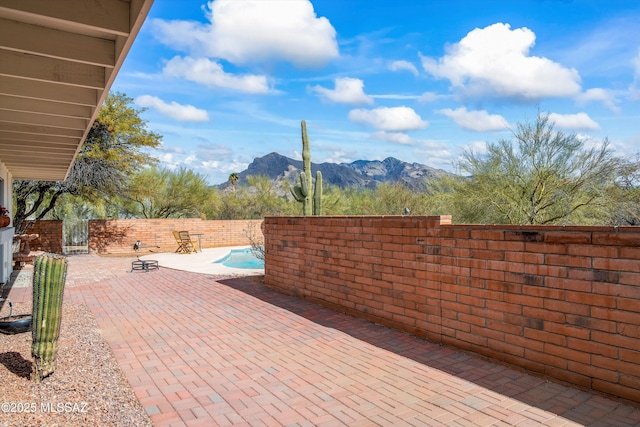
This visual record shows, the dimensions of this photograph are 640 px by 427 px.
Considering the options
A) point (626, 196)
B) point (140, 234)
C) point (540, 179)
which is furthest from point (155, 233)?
point (626, 196)

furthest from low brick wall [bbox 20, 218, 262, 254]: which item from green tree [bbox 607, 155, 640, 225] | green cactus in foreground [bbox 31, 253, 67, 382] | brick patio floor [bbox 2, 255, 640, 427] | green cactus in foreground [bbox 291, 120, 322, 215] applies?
green cactus in foreground [bbox 31, 253, 67, 382]

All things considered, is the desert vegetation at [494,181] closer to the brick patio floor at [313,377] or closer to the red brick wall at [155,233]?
the red brick wall at [155,233]

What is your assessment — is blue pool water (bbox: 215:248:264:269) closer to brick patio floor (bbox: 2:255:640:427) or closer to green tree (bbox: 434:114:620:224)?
green tree (bbox: 434:114:620:224)

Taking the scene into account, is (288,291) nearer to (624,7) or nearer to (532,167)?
(532,167)

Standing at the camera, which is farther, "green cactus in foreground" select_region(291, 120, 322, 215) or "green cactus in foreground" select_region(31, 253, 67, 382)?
"green cactus in foreground" select_region(291, 120, 322, 215)

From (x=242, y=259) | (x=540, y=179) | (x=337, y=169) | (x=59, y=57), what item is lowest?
(x=242, y=259)

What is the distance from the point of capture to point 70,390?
3684 millimetres

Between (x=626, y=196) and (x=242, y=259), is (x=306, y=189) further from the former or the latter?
(x=626, y=196)

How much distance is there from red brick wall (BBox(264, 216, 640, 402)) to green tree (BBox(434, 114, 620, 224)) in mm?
6450

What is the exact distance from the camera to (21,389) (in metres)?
3.66

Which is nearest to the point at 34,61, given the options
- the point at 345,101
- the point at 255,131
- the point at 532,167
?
the point at 532,167

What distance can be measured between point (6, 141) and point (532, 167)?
1221cm

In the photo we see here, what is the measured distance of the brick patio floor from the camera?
10.4 ft

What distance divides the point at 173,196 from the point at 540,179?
74.2 ft
